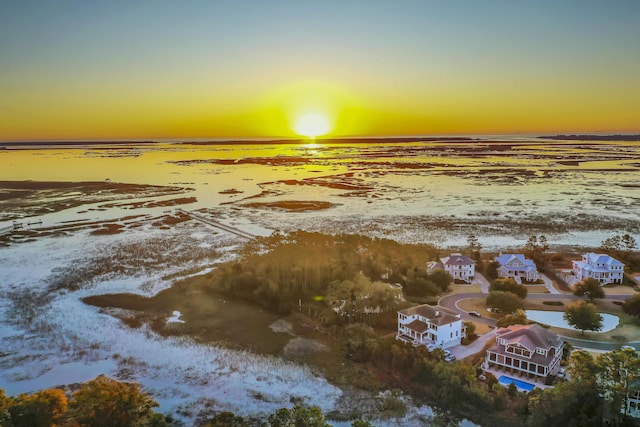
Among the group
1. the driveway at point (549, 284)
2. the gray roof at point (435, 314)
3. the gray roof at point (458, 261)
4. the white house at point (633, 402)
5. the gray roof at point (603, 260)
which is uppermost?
the gray roof at point (603, 260)

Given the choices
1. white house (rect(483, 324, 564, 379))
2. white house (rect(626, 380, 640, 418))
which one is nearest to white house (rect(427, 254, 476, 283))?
white house (rect(483, 324, 564, 379))

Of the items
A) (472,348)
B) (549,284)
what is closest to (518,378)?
(472,348)

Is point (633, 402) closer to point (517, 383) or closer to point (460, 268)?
point (517, 383)

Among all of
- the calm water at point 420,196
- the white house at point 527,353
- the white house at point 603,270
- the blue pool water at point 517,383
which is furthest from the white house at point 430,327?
the calm water at point 420,196

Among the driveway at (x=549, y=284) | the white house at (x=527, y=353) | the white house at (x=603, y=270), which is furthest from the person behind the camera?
the white house at (x=603, y=270)

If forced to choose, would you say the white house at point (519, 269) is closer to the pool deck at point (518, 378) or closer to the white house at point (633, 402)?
the pool deck at point (518, 378)

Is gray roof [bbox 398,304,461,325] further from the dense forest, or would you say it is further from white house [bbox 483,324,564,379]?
the dense forest
